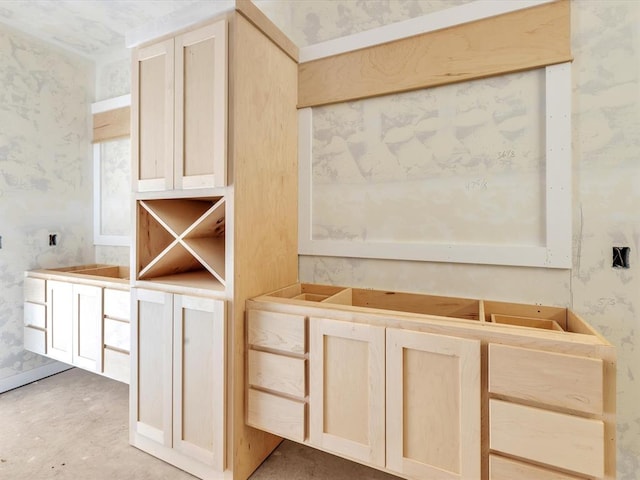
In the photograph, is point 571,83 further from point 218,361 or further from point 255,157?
point 218,361

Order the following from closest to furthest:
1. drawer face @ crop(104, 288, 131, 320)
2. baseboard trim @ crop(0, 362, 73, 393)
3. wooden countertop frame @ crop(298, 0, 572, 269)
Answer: wooden countertop frame @ crop(298, 0, 572, 269)
drawer face @ crop(104, 288, 131, 320)
baseboard trim @ crop(0, 362, 73, 393)

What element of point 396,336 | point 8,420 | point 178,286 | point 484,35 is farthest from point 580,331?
point 8,420

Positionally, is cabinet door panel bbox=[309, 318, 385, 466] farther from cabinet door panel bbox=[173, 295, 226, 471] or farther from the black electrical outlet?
the black electrical outlet

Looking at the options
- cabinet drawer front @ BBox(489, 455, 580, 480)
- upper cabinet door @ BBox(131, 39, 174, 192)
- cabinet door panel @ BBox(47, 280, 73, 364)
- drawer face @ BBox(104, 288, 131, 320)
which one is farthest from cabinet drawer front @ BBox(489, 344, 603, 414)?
cabinet door panel @ BBox(47, 280, 73, 364)

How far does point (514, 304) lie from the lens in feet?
5.36

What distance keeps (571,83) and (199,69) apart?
1745 mm

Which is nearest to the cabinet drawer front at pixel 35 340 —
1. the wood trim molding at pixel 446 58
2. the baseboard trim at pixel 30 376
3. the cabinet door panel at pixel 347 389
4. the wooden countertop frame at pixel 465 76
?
the baseboard trim at pixel 30 376

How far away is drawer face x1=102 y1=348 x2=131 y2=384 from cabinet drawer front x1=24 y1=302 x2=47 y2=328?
749 millimetres

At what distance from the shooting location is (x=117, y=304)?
7.29 ft

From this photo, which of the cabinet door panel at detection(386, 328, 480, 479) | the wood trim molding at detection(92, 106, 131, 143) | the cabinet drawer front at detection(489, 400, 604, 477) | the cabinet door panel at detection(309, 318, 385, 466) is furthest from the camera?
the wood trim molding at detection(92, 106, 131, 143)

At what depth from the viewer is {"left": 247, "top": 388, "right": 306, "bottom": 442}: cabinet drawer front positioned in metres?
1.55

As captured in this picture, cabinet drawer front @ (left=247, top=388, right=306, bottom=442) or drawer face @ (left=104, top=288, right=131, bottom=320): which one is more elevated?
drawer face @ (left=104, top=288, right=131, bottom=320)

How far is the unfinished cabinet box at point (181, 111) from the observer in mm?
1606

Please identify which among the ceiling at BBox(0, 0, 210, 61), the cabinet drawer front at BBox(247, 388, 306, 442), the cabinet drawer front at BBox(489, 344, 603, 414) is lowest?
the cabinet drawer front at BBox(247, 388, 306, 442)
